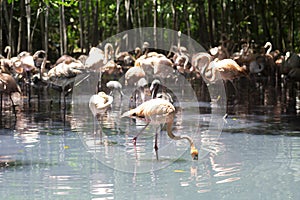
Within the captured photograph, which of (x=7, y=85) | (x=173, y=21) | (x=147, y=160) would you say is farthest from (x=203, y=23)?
(x=147, y=160)

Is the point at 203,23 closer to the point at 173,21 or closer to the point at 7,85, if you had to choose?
the point at 173,21

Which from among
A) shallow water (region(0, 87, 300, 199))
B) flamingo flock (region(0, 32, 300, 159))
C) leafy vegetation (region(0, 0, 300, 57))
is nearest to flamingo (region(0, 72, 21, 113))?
flamingo flock (region(0, 32, 300, 159))

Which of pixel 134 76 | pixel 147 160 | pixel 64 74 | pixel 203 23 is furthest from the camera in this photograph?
pixel 203 23

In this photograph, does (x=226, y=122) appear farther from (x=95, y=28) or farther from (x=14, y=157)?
(x=95, y=28)

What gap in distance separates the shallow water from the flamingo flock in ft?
1.59

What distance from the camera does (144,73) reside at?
14.9 m

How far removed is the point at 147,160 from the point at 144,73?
6966 millimetres

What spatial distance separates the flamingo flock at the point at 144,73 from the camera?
10.0 m

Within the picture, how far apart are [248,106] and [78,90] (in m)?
5.62

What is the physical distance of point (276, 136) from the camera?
974 cm

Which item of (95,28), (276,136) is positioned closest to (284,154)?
(276,136)

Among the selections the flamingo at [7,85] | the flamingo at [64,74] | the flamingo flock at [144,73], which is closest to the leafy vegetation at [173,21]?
the flamingo flock at [144,73]

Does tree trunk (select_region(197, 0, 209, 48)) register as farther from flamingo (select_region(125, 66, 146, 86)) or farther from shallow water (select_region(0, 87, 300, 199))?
shallow water (select_region(0, 87, 300, 199))

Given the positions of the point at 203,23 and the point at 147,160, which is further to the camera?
the point at 203,23
